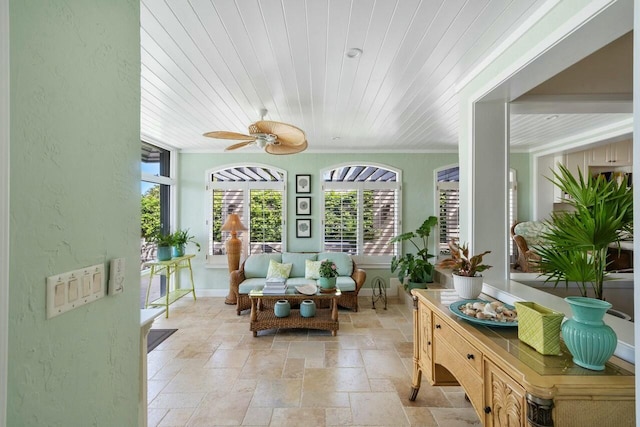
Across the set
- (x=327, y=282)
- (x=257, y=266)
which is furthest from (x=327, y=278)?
(x=257, y=266)

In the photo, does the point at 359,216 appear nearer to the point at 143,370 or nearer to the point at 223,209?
the point at 223,209

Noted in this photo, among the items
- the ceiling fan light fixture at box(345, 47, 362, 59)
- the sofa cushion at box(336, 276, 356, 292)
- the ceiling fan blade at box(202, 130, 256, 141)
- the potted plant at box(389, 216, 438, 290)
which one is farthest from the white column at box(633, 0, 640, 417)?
the potted plant at box(389, 216, 438, 290)

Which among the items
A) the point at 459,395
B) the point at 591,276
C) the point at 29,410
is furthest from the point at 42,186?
the point at 459,395

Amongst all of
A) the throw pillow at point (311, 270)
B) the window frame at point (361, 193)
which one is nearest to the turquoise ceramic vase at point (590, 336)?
the throw pillow at point (311, 270)

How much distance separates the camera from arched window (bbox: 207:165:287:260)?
5.09 m

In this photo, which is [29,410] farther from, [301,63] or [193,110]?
[193,110]

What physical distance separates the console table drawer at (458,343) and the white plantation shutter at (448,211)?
11.6 ft

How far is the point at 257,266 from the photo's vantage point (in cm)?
468

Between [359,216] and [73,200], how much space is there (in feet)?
14.6

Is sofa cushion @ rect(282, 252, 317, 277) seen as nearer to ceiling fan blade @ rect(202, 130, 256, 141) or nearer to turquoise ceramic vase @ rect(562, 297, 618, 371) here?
ceiling fan blade @ rect(202, 130, 256, 141)

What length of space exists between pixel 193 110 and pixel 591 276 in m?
3.48

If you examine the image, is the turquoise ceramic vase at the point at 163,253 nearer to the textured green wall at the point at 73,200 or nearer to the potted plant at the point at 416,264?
the textured green wall at the point at 73,200

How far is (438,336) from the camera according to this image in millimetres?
1854

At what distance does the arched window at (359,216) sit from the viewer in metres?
5.11
